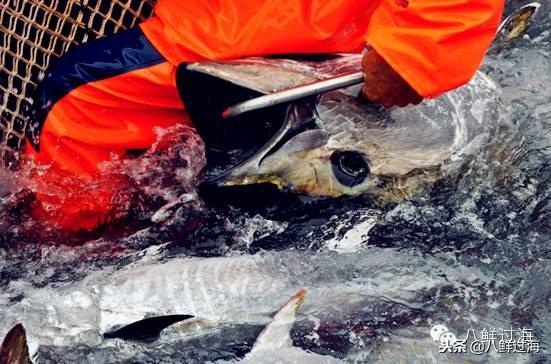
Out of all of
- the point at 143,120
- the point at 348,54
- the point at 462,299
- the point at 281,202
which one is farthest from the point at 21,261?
the point at 462,299

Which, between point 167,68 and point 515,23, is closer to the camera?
point 167,68

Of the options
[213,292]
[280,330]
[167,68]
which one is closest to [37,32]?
[167,68]

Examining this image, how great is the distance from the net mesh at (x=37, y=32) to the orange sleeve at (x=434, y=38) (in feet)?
4.93

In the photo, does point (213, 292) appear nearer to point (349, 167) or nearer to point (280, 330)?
point (280, 330)

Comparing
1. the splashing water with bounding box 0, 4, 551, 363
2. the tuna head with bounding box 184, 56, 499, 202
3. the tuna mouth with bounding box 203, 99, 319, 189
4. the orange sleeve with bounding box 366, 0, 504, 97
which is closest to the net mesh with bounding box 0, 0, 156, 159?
the splashing water with bounding box 0, 4, 551, 363

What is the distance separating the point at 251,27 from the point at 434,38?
898 mm

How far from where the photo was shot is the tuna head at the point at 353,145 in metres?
3.46

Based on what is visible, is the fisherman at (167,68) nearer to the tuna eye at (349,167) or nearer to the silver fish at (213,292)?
the tuna eye at (349,167)

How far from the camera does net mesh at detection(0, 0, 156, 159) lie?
403cm

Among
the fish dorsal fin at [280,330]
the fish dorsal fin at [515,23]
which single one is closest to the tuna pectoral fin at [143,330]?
the fish dorsal fin at [280,330]

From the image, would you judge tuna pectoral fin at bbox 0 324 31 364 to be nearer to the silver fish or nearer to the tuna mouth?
the silver fish

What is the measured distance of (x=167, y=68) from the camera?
3.71 meters

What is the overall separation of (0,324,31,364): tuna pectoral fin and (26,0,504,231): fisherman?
1.23m

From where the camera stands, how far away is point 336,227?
3740 millimetres
